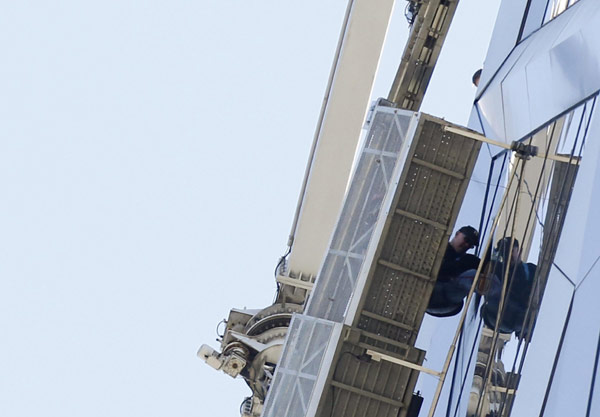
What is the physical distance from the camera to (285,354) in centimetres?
1847

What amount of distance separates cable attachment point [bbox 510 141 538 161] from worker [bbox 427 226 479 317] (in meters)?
1.55

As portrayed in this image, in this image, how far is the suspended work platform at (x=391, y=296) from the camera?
17.0 metres

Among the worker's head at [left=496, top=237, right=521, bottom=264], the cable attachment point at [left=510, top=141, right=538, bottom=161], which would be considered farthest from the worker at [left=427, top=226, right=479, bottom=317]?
the cable attachment point at [left=510, top=141, right=538, bottom=161]

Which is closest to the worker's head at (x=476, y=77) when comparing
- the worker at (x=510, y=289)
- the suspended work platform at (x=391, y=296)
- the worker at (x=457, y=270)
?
the suspended work platform at (x=391, y=296)

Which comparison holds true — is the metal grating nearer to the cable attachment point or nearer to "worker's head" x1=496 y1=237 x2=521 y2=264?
the cable attachment point

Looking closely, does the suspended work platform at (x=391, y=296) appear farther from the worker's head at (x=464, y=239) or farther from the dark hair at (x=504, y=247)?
the dark hair at (x=504, y=247)

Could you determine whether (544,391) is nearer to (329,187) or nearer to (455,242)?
(455,242)

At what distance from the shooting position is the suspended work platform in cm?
1695

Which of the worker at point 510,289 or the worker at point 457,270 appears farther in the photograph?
the worker at point 457,270

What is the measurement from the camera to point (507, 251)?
15.3 m

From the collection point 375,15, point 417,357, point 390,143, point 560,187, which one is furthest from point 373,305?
point 375,15

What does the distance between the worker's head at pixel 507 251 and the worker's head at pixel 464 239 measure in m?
1.13

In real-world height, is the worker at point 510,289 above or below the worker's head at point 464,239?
below

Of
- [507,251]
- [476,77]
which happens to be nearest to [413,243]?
[507,251]
